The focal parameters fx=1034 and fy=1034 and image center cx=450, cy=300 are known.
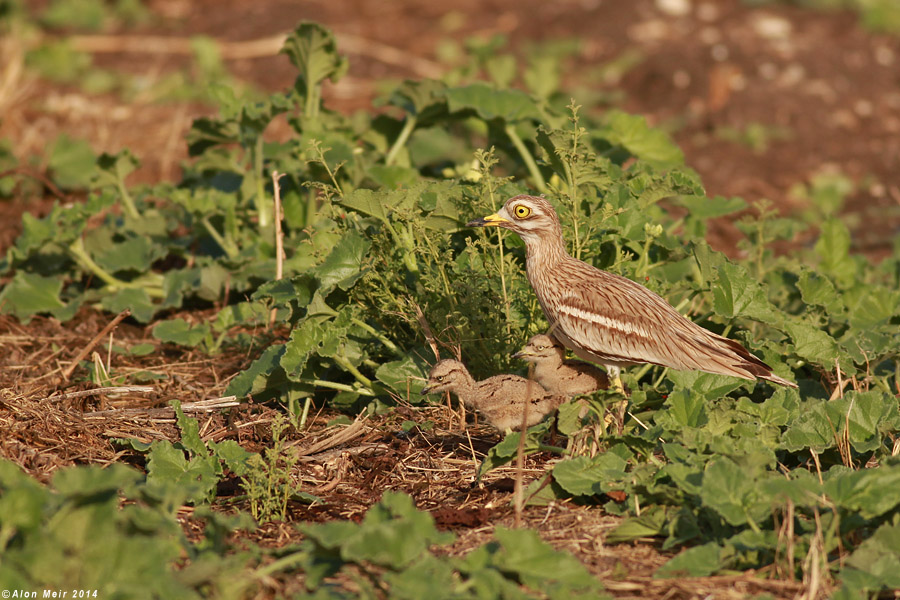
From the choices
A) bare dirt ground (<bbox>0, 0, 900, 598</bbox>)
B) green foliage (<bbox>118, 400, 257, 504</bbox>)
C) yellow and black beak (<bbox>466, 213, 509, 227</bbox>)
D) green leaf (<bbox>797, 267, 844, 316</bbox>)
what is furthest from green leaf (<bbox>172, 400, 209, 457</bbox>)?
green leaf (<bbox>797, 267, 844, 316</bbox>)

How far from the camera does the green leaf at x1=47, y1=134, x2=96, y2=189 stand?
29.1ft

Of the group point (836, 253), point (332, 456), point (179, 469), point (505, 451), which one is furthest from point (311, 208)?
point (836, 253)

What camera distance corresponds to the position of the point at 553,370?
16.5 ft

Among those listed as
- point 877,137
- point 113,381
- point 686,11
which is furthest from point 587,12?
point 113,381

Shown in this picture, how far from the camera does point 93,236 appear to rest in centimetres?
720

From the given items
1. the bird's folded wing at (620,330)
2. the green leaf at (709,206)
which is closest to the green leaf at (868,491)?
the bird's folded wing at (620,330)

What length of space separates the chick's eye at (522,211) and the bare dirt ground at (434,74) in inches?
42.5

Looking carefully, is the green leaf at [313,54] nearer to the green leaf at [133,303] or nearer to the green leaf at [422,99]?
the green leaf at [422,99]

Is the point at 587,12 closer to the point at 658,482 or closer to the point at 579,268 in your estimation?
the point at 579,268

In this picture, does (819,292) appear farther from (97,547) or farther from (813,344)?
(97,547)

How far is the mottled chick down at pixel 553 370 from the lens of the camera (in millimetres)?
4961

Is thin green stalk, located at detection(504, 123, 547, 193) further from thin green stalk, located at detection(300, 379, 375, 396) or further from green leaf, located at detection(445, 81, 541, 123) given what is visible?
thin green stalk, located at detection(300, 379, 375, 396)

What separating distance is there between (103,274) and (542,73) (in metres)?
4.41

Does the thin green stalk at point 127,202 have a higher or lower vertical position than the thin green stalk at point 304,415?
higher
